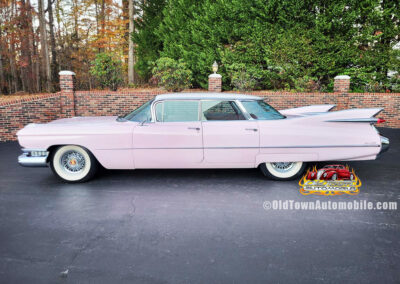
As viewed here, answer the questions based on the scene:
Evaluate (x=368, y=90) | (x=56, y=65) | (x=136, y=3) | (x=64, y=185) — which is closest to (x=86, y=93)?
(x=64, y=185)

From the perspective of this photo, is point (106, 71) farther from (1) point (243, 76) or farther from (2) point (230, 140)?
(2) point (230, 140)

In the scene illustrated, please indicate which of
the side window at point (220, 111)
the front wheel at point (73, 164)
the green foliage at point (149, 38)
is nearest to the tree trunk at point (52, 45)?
the green foliage at point (149, 38)

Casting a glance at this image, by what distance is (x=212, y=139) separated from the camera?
482 cm

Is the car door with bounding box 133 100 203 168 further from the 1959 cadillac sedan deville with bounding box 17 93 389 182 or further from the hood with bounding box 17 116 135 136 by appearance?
the hood with bounding box 17 116 135 136

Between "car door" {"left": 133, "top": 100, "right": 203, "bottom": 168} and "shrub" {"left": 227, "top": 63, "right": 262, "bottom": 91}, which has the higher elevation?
"shrub" {"left": 227, "top": 63, "right": 262, "bottom": 91}

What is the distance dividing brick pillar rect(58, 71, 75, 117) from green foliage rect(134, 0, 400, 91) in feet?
21.8

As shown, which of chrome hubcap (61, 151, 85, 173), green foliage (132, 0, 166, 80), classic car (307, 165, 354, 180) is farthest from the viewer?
green foliage (132, 0, 166, 80)

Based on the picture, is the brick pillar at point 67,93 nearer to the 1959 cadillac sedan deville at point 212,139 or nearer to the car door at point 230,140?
the 1959 cadillac sedan deville at point 212,139

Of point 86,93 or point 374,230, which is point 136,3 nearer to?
point 86,93

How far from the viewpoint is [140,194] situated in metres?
4.62

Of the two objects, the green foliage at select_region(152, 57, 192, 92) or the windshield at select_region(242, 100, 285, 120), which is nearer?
the windshield at select_region(242, 100, 285, 120)

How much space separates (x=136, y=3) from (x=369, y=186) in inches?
958

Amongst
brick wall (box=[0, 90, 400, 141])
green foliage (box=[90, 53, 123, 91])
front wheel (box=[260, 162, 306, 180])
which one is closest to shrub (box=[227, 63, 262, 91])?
brick wall (box=[0, 90, 400, 141])

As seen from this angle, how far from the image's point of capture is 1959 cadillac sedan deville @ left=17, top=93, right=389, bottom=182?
4.79 meters
